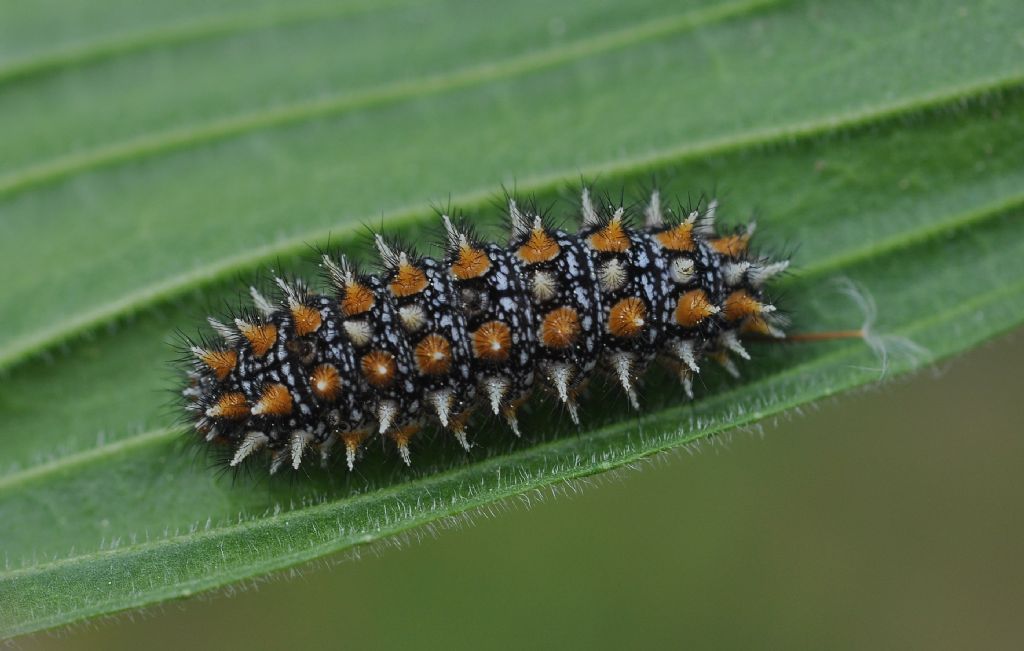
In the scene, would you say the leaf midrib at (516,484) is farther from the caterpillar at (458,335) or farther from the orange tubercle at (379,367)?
the orange tubercle at (379,367)

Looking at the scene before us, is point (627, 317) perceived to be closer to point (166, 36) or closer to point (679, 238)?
point (679, 238)

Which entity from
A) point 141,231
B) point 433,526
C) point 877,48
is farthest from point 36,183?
point 877,48

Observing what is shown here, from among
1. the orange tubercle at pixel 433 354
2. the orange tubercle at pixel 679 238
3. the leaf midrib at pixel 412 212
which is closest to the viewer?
the orange tubercle at pixel 433 354

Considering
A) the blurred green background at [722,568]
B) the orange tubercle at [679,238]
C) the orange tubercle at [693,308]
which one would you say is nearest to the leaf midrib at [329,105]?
the orange tubercle at [679,238]

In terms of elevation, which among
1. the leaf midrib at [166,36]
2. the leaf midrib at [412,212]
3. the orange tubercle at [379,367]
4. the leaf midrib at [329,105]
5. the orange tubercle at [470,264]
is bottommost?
the orange tubercle at [379,367]

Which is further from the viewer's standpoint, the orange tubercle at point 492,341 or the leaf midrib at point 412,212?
the leaf midrib at point 412,212

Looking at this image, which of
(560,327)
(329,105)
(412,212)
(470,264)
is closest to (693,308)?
(560,327)

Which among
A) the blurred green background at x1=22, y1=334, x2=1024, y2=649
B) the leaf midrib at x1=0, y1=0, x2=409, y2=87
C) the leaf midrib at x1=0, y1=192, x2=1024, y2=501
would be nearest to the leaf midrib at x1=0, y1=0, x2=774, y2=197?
the leaf midrib at x1=0, y1=0, x2=409, y2=87
